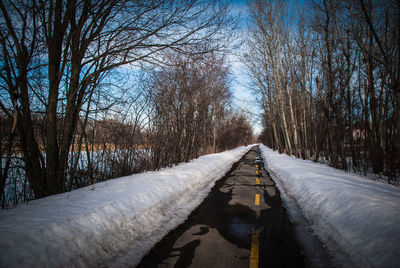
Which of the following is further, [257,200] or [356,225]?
[257,200]

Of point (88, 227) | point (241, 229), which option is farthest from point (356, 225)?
point (88, 227)

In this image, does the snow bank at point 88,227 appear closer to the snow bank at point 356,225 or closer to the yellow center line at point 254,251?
the yellow center line at point 254,251

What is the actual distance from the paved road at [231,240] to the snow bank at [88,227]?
1.03ft

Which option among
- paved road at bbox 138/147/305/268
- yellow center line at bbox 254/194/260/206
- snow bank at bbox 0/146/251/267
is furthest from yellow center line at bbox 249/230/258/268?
yellow center line at bbox 254/194/260/206

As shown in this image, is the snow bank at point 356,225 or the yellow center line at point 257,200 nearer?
the snow bank at point 356,225

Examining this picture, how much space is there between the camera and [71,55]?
16.5 feet

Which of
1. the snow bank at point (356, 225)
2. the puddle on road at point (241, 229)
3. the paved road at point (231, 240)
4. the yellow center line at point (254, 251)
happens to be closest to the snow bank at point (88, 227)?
the paved road at point (231, 240)

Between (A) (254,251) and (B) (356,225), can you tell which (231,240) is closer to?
(A) (254,251)

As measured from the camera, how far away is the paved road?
2541mm

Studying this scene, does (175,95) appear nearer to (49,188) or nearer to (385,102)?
(49,188)

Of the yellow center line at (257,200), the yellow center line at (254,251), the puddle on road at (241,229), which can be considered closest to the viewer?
the yellow center line at (254,251)

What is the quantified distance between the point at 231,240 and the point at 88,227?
2394mm

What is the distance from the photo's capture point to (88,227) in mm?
2879

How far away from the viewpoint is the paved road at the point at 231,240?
8.34ft
